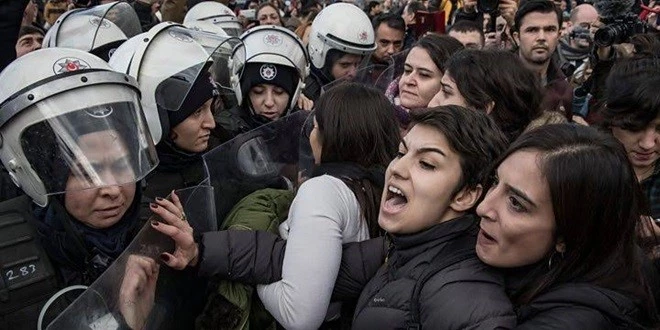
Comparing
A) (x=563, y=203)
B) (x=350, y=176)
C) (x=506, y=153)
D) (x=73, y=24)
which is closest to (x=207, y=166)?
(x=350, y=176)

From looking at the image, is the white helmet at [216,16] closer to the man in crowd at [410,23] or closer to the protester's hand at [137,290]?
the man in crowd at [410,23]

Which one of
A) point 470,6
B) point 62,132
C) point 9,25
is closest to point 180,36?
point 9,25

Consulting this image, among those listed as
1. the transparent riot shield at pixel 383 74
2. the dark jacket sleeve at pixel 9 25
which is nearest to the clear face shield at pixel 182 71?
the dark jacket sleeve at pixel 9 25

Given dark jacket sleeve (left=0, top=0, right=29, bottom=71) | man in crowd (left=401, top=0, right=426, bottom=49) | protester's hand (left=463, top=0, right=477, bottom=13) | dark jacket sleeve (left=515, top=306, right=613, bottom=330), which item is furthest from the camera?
man in crowd (left=401, top=0, right=426, bottom=49)

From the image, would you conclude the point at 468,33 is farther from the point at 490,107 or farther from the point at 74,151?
the point at 74,151

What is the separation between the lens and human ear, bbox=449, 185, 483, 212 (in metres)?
1.86

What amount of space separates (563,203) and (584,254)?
0.16m

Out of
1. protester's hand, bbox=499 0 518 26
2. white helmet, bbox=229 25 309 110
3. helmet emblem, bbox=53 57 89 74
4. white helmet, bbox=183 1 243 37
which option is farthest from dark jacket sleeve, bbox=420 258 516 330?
white helmet, bbox=183 1 243 37

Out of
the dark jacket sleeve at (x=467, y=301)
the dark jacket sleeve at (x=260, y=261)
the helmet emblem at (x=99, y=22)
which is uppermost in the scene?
the dark jacket sleeve at (x=467, y=301)

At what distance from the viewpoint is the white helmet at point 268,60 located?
3.85m

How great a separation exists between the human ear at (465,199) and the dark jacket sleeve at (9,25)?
1.95 m

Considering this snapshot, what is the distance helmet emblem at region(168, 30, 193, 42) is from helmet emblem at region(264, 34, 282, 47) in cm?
106

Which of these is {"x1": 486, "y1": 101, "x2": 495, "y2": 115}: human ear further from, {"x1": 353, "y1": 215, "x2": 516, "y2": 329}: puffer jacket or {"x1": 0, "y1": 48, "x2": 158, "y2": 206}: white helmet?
{"x1": 0, "y1": 48, "x2": 158, "y2": 206}: white helmet

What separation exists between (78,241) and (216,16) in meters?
4.10
